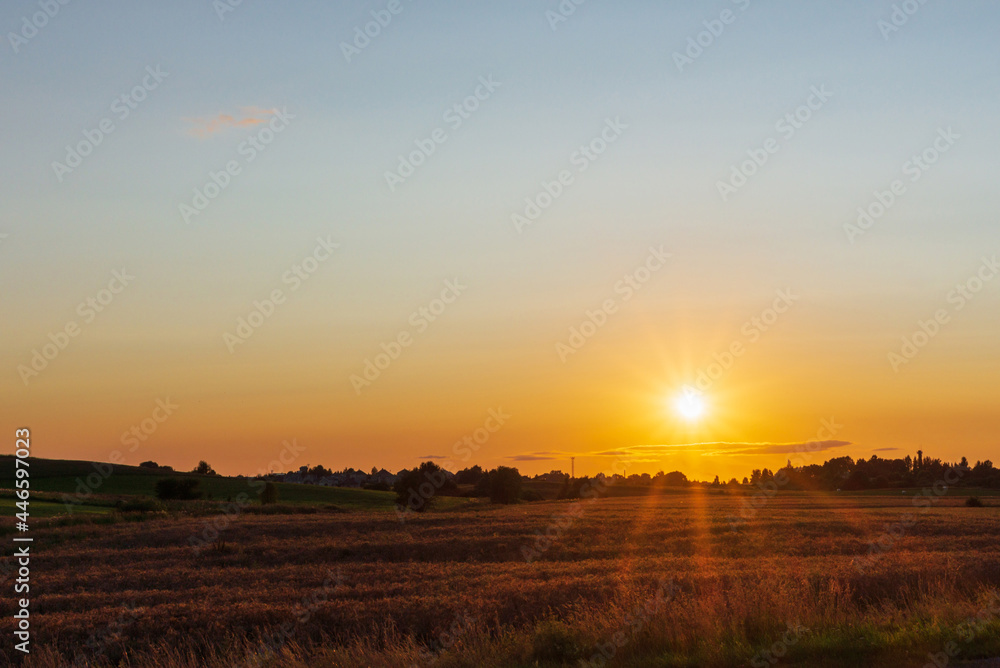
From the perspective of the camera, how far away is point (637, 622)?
1303 centimetres

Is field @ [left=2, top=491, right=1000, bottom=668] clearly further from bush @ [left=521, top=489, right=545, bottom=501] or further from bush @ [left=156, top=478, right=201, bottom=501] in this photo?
bush @ [left=521, top=489, right=545, bottom=501]

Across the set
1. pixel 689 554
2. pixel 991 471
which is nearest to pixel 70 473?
pixel 689 554

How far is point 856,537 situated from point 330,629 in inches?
1192

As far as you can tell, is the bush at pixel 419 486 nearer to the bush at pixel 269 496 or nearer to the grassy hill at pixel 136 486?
the grassy hill at pixel 136 486

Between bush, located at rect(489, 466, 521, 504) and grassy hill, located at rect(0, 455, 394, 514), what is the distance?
45.0ft

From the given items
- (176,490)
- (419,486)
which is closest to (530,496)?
(419,486)

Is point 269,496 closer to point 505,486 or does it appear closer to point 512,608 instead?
point 505,486

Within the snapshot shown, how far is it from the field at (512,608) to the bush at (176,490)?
63.9 m

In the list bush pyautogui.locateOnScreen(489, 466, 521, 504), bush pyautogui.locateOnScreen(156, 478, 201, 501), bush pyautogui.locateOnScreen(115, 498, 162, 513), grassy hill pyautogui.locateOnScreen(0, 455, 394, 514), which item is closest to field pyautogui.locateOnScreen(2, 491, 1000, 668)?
bush pyautogui.locateOnScreen(115, 498, 162, 513)

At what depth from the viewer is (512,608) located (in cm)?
1723

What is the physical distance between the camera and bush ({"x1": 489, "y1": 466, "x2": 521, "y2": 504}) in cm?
11150

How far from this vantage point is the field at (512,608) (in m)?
11.9

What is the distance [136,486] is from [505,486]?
47.7 meters

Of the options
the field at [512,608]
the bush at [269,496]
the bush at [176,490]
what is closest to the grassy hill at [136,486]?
the bush at [176,490]
